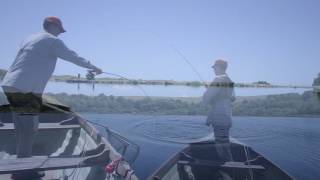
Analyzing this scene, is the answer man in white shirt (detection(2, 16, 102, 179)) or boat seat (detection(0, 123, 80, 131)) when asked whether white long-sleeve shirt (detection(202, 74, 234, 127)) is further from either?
boat seat (detection(0, 123, 80, 131))

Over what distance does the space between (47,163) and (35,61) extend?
1.20 m

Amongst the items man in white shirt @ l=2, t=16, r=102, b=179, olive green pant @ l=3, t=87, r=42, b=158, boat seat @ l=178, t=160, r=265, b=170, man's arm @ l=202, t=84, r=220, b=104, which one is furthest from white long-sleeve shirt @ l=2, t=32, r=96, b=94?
boat seat @ l=178, t=160, r=265, b=170

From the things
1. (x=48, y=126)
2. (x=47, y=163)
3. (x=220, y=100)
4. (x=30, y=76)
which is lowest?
(x=47, y=163)

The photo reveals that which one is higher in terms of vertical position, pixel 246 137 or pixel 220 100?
pixel 220 100

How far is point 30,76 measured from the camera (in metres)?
3.70

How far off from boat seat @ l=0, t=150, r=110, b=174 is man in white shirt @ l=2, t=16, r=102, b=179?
0.29 m

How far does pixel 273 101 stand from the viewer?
11922 millimetres

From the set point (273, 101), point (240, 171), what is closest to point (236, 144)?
point (240, 171)

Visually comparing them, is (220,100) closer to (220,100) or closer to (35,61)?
(220,100)

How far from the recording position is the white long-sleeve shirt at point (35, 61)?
12.1 ft

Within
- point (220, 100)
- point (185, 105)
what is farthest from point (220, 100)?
point (185, 105)

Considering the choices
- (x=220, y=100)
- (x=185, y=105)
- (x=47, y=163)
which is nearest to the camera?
(x=47, y=163)

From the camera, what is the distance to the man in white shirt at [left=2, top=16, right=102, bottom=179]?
12.1 feet

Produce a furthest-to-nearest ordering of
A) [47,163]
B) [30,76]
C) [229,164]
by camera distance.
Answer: [229,164] → [30,76] → [47,163]
